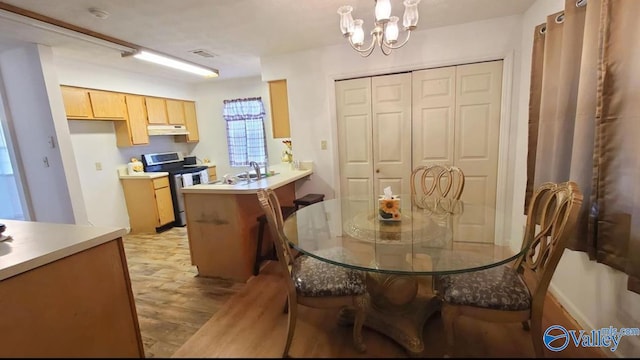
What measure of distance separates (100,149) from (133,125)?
0.51 metres

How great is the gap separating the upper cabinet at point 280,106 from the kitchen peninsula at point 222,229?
1172 mm

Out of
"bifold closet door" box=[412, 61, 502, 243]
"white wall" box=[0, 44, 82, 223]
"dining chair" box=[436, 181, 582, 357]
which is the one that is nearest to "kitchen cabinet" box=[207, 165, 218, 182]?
"white wall" box=[0, 44, 82, 223]

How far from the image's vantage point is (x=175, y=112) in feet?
14.9

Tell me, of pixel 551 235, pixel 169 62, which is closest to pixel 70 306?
pixel 551 235

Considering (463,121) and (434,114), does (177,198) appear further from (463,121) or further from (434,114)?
(463,121)

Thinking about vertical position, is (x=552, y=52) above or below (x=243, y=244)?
above

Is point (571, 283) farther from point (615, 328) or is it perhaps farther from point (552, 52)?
point (552, 52)

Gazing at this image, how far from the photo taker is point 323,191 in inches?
134

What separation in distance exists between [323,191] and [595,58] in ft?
8.31

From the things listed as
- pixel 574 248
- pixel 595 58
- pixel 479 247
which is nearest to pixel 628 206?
pixel 574 248

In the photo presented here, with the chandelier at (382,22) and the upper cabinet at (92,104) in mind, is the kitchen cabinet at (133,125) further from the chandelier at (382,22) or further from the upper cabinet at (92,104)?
the chandelier at (382,22)

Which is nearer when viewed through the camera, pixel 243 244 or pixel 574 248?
pixel 574 248

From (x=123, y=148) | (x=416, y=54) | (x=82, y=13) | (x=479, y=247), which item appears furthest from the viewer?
(x=123, y=148)

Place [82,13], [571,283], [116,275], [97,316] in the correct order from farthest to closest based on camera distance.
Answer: [82,13]
[571,283]
[116,275]
[97,316]
